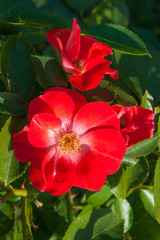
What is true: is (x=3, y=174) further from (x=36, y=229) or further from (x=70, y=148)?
(x=36, y=229)

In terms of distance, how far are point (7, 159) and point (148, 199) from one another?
42 centimetres

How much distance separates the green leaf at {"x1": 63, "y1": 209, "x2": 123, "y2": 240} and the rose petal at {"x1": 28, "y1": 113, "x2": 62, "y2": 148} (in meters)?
0.19

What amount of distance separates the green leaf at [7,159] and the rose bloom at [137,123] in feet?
0.71

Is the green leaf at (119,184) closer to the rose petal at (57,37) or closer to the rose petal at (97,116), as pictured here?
the rose petal at (97,116)

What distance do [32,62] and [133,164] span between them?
30cm

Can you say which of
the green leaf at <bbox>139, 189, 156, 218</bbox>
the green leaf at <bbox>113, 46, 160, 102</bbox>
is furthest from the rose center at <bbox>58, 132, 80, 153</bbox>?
the green leaf at <bbox>139, 189, 156, 218</bbox>

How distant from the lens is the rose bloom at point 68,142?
21.0 inches

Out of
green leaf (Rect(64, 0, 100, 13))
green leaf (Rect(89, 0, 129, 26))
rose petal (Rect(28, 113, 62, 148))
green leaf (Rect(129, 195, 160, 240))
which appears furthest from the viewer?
green leaf (Rect(64, 0, 100, 13))

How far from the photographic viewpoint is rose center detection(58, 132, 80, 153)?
592mm

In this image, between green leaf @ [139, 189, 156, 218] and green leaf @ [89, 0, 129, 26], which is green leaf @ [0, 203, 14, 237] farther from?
green leaf @ [89, 0, 129, 26]

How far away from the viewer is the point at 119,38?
0.59 metres

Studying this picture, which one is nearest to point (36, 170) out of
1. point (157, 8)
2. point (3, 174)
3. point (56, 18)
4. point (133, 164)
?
point (3, 174)

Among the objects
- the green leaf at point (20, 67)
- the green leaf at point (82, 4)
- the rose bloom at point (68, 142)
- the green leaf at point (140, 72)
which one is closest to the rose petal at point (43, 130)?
the rose bloom at point (68, 142)

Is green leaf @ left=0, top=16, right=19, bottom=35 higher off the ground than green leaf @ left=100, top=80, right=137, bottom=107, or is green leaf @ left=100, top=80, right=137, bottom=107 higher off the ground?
green leaf @ left=0, top=16, right=19, bottom=35
